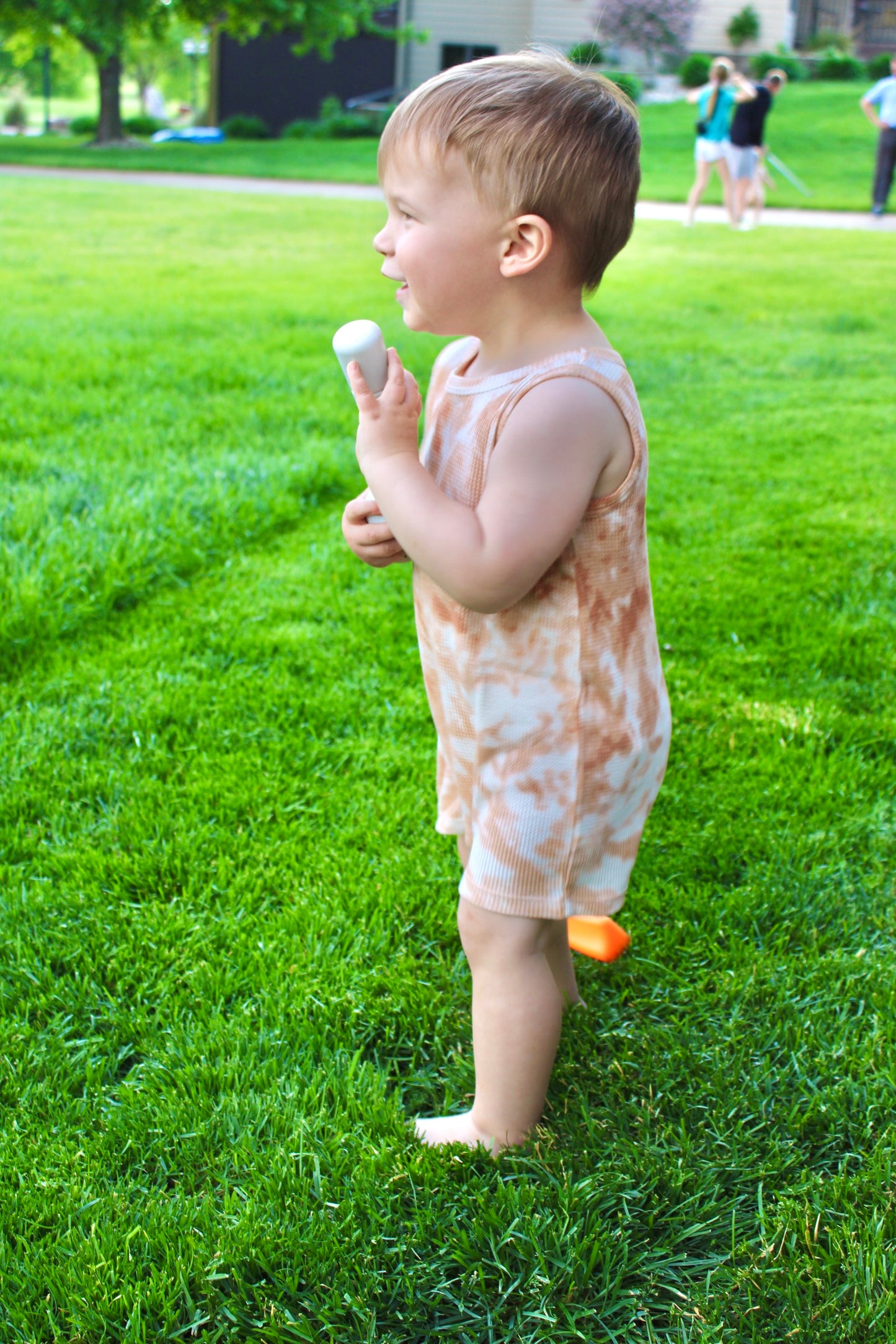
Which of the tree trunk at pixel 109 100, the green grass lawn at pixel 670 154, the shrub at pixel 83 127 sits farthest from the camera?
→ the shrub at pixel 83 127

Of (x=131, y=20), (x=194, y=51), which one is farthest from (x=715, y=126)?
(x=194, y=51)

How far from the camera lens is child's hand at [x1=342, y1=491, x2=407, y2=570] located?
1.52 meters

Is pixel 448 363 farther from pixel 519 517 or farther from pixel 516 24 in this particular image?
pixel 516 24

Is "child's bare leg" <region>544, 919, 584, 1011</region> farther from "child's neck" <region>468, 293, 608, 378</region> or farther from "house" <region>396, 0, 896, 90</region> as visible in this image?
"house" <region>396, 0, 896, 90</region>

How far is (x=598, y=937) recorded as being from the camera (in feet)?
6.27

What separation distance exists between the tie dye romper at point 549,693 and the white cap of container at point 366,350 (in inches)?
3.8

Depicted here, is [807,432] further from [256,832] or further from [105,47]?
[105,47]

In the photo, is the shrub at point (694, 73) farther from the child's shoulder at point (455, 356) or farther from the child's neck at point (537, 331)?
the child's neck at point (537, 331)

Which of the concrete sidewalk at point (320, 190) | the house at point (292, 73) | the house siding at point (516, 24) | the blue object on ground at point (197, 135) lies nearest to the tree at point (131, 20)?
the blue object on ground at point (197, 135)

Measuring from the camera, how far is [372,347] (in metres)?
1.40

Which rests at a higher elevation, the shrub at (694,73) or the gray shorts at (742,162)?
the shrub at (694,73)

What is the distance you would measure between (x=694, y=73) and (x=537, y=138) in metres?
33.1

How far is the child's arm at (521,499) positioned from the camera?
51.6 inches

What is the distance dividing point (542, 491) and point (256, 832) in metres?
1.22
